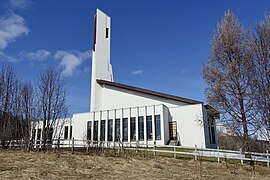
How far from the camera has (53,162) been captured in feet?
28.4

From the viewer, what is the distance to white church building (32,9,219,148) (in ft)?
74.9

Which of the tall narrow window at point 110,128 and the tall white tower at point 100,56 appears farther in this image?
the tall white tower at point 100,56

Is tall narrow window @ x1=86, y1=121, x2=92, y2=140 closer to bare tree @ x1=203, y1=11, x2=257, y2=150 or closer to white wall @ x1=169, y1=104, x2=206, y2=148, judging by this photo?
white wall @ x1=169, y1=104, x2=206, y2=148

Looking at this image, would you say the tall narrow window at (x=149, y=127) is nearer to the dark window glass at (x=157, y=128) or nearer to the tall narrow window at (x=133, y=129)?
the dark window glass at (x=157, y=128)

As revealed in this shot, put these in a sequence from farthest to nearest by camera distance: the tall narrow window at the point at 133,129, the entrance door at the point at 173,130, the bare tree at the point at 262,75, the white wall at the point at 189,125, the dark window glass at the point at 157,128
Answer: the tall narrow window at the point at 133,129 → the entrance door at the point at 173,130 → the dark window glass at the point at 157,128 → the white wall at the point at 189,125 → the bare tree at the point at 262,75

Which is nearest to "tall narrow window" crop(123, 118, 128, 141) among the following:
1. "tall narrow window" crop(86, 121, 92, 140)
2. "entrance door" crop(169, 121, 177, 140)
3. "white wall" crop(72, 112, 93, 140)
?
"tall narrow window" crop(86, 121, 92, 140)

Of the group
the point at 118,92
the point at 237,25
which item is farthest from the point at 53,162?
the point at 118,92

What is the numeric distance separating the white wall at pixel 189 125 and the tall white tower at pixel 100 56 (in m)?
11.9

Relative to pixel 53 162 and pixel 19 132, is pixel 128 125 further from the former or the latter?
pixel 53 162

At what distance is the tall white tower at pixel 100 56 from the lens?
102 ft

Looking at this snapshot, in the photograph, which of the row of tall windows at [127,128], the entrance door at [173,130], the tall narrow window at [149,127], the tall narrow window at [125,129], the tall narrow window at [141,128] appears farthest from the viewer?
the tall narrow window at [125,129]

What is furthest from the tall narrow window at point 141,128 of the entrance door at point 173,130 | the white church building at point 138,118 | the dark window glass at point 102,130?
the dark window glass at point 102,130

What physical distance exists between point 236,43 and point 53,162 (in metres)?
11.8

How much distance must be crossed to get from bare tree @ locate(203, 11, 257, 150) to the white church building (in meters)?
7.05
